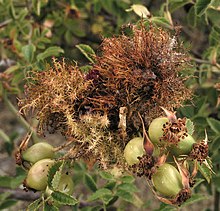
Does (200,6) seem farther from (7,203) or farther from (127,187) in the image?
(7,203)

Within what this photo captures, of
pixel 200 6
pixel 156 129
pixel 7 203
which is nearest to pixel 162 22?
pixel 200 6

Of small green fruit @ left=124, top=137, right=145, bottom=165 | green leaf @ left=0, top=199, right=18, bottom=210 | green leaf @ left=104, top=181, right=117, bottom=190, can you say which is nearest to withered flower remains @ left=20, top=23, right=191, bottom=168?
small green fruit @ left=124, top=137, right=145, bottom=165

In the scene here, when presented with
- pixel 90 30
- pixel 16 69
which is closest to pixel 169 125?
pixel 16 69

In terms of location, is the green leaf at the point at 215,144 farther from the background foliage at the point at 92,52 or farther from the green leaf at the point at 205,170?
the green leaf at the point at 205,170

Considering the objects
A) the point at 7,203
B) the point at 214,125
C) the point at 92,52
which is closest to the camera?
the point at 92,52

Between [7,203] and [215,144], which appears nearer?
[215,144]

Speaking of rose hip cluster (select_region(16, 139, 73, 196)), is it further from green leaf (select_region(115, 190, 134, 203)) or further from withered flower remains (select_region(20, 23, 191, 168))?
green leaf (select_region(115, 190, 134, 203))

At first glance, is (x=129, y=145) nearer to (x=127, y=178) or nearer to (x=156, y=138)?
(x=156, y=138)
